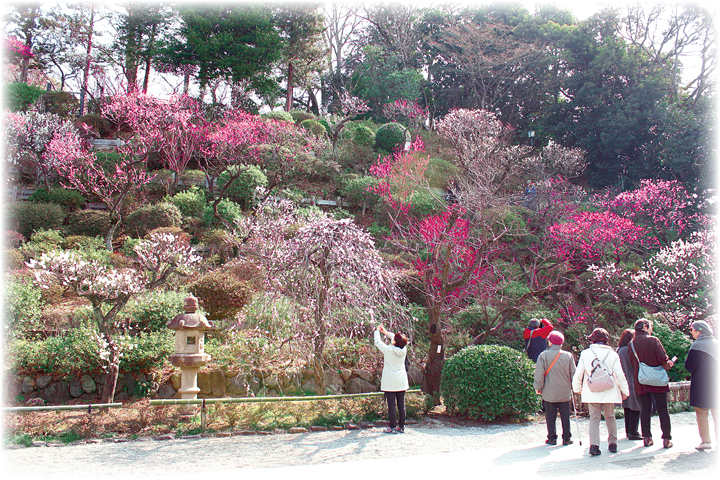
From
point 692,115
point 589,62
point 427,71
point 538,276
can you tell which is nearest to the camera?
point 538,276

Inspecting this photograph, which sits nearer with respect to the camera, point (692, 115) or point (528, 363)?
point (528, 363)

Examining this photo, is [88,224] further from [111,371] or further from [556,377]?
[556,377]

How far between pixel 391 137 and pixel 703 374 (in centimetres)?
1521

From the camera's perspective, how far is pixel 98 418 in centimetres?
546

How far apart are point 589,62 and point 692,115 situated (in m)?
5.38

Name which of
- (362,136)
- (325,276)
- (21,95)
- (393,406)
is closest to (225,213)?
(362,136)

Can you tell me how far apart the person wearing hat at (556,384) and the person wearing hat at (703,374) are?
3.55 feet

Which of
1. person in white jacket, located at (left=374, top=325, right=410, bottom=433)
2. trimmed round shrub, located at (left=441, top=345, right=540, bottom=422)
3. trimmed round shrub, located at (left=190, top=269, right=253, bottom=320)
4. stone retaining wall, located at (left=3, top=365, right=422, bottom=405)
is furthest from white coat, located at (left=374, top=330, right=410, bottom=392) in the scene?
trimmed round shrub, located at (left=190, top=269, right=253, bottom=320)

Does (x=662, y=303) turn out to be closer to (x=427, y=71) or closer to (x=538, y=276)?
(x=538, y=276)

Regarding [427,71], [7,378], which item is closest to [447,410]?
Answer: [7,378]

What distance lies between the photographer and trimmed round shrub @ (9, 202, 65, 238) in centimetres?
1218

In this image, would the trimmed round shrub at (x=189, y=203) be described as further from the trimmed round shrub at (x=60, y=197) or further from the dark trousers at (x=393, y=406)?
the dark trousers at (x=393, y=406)

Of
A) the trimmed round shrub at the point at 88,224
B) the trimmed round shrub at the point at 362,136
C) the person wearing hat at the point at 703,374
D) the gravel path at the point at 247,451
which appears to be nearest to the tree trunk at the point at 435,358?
the gravel path at the point at 247,451

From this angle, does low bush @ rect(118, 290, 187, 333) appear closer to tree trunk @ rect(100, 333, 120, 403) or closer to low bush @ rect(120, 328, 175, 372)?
low bush @ rect(120, 328, 175, 372)
